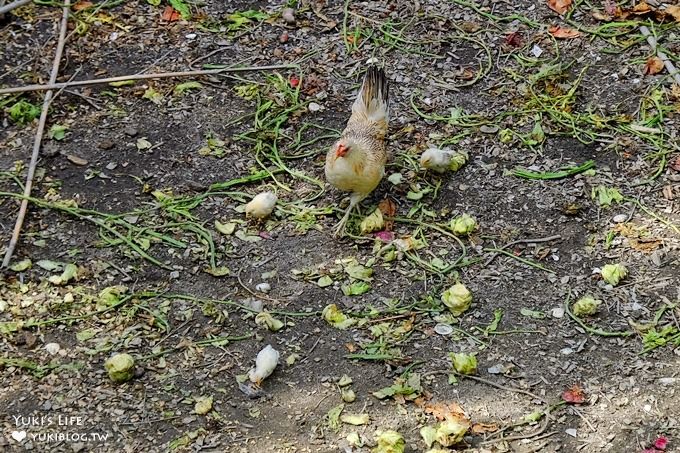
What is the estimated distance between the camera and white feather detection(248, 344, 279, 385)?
3.18m

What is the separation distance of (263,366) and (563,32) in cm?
294

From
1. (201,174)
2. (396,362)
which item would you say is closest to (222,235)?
(201,174)

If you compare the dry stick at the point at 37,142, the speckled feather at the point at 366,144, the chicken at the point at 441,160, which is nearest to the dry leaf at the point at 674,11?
the chicken at the point at 441,160

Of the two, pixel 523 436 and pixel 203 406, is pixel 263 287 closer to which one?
pixel 203 406

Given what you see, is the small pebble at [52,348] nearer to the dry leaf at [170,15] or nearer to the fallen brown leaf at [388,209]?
the fallen brown leaf at [388,209]

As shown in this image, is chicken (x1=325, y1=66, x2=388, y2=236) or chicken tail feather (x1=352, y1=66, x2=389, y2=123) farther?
chicken tail feather (x1=352, y1=66, x2=389, y2=123)

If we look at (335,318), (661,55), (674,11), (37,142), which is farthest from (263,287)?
(674,11)

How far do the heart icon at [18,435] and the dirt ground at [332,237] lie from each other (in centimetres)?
3

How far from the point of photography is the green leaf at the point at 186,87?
462 centimetres

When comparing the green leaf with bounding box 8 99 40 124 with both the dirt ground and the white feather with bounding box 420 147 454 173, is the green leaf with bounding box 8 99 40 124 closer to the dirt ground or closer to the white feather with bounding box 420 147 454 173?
the dirt ground

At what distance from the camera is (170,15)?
5.08m

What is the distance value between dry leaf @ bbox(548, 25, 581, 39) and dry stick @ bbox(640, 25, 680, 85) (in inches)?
15.4

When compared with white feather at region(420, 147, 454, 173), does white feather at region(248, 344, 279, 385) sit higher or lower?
lower

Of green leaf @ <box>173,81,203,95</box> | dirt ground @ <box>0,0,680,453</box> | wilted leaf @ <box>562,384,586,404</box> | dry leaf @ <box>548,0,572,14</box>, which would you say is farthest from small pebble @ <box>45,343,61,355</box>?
dry leaf @ <box>548,0,572,14</box>
